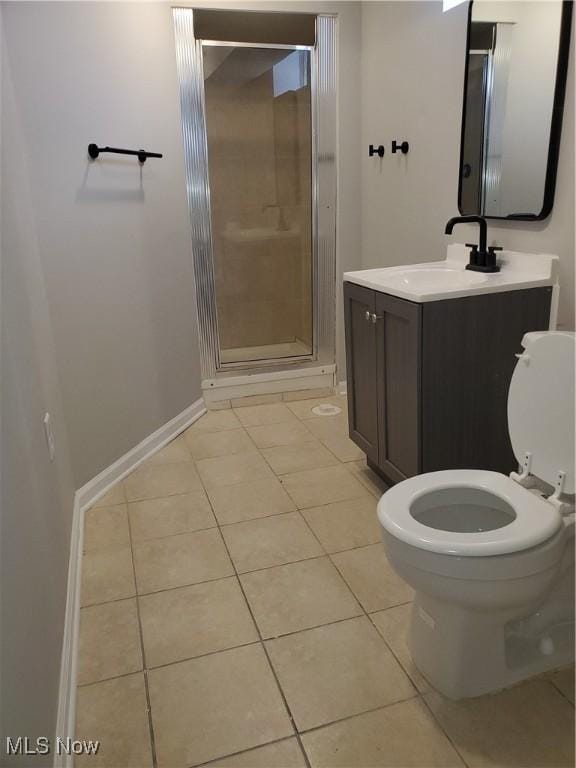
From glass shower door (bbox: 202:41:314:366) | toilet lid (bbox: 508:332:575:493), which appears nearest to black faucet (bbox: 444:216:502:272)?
toilet lid (bbox: 508:332:575:493)

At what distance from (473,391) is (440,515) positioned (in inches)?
21.3

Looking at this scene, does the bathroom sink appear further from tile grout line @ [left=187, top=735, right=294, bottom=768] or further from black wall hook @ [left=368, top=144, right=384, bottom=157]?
tile grout line @ [left=187, top=735, right=294, bottom=768]

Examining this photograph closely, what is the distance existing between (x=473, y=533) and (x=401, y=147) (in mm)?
1972

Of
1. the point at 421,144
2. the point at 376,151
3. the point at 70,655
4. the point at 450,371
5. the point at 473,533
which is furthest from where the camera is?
the point at 376,151

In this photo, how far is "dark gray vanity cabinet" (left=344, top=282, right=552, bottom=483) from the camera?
187cm

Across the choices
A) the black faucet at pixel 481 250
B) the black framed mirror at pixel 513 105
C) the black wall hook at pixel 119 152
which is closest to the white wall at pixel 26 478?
the black wall hook at pixel 119 152

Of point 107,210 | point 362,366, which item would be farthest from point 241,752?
point 107,210

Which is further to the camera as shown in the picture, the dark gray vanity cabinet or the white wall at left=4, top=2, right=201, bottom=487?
the white wall at left=4, top=2, right=201, bottom=487

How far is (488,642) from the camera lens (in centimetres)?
139

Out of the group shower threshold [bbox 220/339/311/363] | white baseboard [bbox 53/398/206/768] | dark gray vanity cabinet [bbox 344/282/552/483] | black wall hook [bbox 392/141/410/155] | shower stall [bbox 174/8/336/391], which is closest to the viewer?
white baseboard [bbox 53/398/206/768]

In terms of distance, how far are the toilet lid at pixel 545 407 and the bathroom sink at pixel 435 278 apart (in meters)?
0.50

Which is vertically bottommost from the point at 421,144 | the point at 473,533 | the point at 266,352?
the point at 266,352

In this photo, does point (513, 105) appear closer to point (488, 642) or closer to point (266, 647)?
point (488, 642)

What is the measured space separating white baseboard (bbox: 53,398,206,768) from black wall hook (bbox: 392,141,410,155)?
1690 mm
